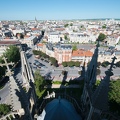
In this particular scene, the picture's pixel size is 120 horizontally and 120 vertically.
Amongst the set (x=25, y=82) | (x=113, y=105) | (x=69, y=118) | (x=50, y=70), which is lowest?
(x=50, y=70)

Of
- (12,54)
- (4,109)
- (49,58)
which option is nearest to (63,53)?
(49,58)

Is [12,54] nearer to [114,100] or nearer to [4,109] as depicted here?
[4,109]

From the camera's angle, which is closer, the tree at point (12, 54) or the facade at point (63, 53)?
the tree at point (12, 54)

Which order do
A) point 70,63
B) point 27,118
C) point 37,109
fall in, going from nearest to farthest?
point 27,118
point 37,109
point 70,63

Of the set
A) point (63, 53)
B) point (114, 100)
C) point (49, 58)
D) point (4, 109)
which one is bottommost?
point (49, 58)

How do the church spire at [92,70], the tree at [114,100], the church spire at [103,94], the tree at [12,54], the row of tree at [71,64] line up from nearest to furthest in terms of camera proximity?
the church spire at [103,94] < the church spire at [92,70] < the tree at [114,100] < the tree at [12,54] < the row of tree at [71,64]

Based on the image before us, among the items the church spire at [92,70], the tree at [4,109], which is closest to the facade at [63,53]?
the tree at [4,109]

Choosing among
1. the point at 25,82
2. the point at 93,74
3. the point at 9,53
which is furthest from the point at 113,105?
the point at 9,53

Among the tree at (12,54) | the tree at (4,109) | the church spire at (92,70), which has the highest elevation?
the church spire at (92,70)

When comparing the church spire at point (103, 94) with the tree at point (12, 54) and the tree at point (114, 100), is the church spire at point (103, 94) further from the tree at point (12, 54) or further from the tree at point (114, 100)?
the tree at point (12, 54)

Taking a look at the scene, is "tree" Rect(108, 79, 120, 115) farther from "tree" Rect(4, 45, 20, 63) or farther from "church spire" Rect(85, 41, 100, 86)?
"tree" Rect(4, 45, 20, 63)

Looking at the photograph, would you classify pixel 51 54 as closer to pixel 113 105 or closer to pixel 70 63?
pixel 70 63
